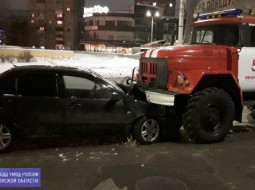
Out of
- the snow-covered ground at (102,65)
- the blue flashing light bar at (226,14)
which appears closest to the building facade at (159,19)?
the snow-covered ground at (102,65)

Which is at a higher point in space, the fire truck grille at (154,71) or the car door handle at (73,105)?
the fire truck grille at (154,71)

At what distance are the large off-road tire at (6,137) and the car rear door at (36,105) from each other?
0.53 feet

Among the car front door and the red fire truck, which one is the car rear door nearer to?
the car front door

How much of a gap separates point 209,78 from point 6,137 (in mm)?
3878

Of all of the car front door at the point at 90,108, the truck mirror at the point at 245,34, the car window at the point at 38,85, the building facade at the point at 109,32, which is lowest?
the car front door at the point at 90,108

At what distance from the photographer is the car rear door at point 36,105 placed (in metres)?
6.05

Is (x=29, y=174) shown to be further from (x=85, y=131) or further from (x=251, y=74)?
(x=251, y=74)

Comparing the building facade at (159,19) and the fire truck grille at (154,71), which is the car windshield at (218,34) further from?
the building facade at (159,19)

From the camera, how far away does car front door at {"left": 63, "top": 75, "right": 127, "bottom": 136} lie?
623 cm

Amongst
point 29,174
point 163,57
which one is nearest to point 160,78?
point 163,57

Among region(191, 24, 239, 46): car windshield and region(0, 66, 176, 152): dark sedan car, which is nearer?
region(0, 66, 176, 152): dark sedan car

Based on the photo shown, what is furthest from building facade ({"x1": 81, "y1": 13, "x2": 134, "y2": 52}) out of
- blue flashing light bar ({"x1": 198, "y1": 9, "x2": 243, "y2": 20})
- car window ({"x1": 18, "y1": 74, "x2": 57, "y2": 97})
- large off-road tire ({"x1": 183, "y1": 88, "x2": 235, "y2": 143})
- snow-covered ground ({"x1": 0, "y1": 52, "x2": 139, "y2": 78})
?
car window ({"x1": 18, "y1": 74, "x2": 57, "y2": 97})

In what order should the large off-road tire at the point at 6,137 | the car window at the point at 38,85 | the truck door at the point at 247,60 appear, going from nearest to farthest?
the large off-road tire at the point at 6,137, the car window at the point at 38,85, the truck door at the point at 247,60

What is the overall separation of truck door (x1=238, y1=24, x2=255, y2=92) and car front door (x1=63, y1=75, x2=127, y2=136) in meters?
2.61
